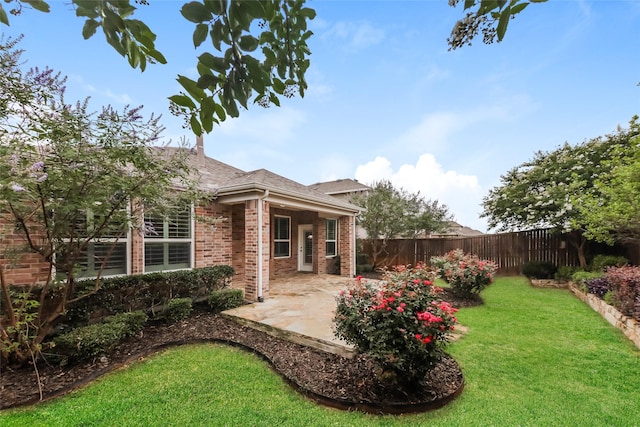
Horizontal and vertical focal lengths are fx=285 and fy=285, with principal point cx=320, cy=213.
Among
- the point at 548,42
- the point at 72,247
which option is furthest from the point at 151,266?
the point at 548,42

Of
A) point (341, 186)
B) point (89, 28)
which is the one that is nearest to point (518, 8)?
point (89, 28)

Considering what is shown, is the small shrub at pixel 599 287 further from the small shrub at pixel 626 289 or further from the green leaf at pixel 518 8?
the green leaf at pixel 518 8

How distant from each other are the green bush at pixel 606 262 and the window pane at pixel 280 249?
33.8 feet

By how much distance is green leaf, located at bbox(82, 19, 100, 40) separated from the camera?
104cm

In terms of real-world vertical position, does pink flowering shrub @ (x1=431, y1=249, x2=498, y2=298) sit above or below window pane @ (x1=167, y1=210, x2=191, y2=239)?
below

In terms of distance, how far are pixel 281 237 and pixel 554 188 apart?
403 inches

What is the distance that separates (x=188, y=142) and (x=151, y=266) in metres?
3.35

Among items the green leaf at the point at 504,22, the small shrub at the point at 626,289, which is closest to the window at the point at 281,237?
the small shrub at the point at 626,289

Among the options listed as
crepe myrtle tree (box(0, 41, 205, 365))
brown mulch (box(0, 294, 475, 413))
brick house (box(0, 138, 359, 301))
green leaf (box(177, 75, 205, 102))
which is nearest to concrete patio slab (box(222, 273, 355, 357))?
brown mulch (box(0, 294, 475, 413))

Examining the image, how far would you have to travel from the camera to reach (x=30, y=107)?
137 inches

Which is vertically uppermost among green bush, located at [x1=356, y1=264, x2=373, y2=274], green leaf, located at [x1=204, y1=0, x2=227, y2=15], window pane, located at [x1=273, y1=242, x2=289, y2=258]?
green leaf, located at [x1=204, y1=0, x2=227, y2=15]

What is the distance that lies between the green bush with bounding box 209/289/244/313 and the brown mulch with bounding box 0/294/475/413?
1173 millimetres

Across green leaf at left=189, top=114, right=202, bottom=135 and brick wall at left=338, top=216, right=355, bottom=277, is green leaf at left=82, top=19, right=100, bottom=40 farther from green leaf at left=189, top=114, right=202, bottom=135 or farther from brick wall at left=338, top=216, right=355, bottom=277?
brick wall at left=338, top=216, right=355, bottom=277

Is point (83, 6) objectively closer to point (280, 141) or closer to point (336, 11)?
point (336, 11)
